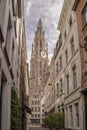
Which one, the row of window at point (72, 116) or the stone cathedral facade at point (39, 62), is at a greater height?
the stone cathedral facade at point (39, 62)

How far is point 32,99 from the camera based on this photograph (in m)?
124

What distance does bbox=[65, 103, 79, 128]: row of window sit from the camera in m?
19.9

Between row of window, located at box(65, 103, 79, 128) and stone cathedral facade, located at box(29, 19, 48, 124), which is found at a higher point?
stone cathedral facade, located at box(29, 19, 48, 124)

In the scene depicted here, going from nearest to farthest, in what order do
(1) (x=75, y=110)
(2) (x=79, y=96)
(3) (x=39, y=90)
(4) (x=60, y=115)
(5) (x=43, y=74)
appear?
(2) (x=79, y=96)
(1) (x=75, y=110)
(4) (x=60, y=115)
(3) (x=39, y=90)
(5) (x=43, y=74)

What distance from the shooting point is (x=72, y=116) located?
21531 millimetres

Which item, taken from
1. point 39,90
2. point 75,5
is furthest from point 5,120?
point 39,90

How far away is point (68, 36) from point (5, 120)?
14.5 meters

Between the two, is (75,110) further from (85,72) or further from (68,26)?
(68,26)

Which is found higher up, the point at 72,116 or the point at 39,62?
the point at 39,62

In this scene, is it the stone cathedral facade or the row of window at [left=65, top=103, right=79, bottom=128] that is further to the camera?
the stone cathedral facade

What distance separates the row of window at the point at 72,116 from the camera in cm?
1986

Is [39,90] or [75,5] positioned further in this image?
[39,90]

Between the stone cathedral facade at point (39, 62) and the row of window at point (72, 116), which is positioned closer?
the row of window at point (72, 116)

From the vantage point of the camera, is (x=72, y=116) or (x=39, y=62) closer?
(x=72, y=116)
